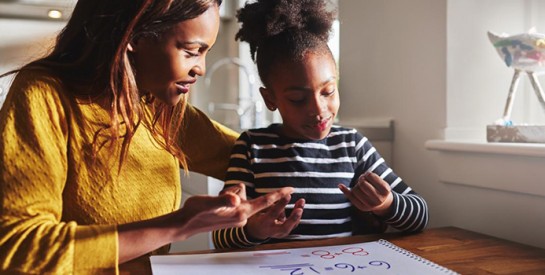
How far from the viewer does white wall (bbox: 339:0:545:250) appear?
112cm

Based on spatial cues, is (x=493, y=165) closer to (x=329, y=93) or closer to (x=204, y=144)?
(x=329, y=93)

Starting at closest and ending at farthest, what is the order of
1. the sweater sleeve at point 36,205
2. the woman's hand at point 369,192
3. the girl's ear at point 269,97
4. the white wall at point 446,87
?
1. the sweater sleeve at point 36,205
2. the woman's hand at point 369,192
3. the girl's ear at point 269,97
4. the white wall at point 446,87

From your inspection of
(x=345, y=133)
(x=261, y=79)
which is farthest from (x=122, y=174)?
(x=345, y=133)

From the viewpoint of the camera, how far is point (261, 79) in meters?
1.00

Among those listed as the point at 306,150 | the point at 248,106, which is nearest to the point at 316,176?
the point at 306,150

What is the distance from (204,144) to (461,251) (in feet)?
1.65

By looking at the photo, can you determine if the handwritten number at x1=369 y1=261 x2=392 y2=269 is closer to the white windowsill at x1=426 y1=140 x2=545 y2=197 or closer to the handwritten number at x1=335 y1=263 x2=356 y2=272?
the handwritten number at x1=335 y1=263 x2=356 y2=272

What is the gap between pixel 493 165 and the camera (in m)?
1.02

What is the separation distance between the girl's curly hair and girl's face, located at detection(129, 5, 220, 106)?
16cm

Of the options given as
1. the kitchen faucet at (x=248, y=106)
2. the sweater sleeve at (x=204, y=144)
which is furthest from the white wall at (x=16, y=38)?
the sweater sleeve at (x=204, y=144)

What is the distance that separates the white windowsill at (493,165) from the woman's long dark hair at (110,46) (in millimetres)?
580

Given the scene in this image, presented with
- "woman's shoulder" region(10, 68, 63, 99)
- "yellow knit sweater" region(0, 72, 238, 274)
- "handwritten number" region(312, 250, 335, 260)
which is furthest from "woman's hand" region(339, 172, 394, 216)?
"woman's shoulder" region(10, 68, 63, 99)

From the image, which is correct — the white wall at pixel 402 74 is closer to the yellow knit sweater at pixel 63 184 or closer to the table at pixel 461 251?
the table at pixel 461 251

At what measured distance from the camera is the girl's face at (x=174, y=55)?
2.50ft
